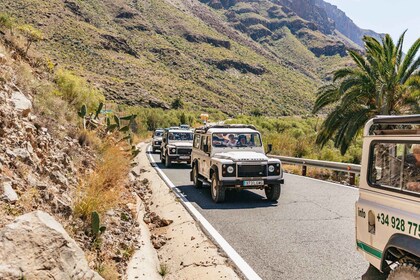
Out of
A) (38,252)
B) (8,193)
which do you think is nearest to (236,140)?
(8,193)

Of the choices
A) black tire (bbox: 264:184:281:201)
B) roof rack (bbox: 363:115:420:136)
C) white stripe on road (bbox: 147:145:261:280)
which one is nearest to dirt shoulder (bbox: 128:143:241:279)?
white stripe on road (bbox: 147:145:261:280)

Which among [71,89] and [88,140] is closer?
[88,140]

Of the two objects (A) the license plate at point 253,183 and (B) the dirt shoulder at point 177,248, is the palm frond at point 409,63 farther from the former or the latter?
(B) the dirt shoulder at point 177,248

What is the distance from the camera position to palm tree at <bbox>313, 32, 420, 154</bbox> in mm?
18484

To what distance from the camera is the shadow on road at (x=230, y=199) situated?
1000 cm

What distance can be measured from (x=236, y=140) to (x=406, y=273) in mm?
8749

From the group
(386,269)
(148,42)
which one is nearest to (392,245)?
(386,269)

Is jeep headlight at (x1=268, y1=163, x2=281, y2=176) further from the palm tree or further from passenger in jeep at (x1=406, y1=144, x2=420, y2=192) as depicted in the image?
the palm tree

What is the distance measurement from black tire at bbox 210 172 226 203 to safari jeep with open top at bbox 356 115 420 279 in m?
5.83

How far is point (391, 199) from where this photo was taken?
3.92 meters

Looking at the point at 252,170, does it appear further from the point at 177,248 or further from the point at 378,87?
the point at 378,87

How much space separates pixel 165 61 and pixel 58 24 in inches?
1150

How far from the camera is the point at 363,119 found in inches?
752

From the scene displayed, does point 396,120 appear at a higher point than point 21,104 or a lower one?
lower
